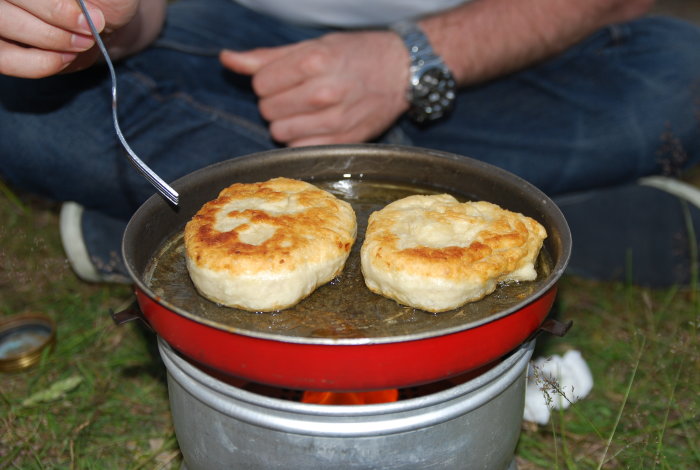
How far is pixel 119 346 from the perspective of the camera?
10.2ft

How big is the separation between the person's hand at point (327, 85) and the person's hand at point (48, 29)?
2.51 feet

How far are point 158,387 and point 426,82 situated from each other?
180cm

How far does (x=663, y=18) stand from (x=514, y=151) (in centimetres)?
135

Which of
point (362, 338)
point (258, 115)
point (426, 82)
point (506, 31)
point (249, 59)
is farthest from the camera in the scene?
point (506, 31)

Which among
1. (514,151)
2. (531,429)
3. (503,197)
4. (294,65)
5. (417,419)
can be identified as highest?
(294,65)

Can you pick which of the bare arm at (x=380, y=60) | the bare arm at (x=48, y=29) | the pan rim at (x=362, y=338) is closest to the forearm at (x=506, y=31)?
the bare arm at (x=380, y=60)

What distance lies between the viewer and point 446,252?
1857 mm

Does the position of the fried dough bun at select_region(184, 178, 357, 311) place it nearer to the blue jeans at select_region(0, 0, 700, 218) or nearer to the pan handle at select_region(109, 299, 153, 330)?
the pan handle at select_region(109, 299, 153, 330)

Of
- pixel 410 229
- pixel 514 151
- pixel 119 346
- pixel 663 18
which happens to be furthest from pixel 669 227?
pixel 119 346

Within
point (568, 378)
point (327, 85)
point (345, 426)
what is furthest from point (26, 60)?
point (568, 378)

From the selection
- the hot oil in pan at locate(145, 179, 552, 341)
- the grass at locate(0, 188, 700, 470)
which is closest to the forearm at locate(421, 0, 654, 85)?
the grass at locate(0, 188, 700, 470)

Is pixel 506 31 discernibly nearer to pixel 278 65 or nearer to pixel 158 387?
pixel 278 65

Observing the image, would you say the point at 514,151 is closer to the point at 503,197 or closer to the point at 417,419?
the point at 503,197

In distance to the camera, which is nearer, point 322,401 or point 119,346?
point 322,401
